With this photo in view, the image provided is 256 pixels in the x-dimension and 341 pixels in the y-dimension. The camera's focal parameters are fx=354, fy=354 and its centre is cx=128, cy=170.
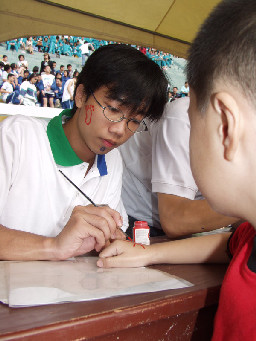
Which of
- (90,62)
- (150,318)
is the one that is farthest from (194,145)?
(90,62)

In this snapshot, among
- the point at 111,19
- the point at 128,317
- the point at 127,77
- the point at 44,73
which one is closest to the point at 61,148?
the point at 127,77

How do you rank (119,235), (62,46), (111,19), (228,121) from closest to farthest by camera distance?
(228,121) < (119,235) < (111,19) < (62,46)

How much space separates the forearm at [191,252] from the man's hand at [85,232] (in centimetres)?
15

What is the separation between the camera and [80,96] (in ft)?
4.96

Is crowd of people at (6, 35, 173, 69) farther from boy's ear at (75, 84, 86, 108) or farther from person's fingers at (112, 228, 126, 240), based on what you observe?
person's fingers at (112, 228, 126, 240)

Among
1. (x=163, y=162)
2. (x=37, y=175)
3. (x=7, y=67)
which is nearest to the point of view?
(x=37, y=175)

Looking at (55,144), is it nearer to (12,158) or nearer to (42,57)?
(12,158)

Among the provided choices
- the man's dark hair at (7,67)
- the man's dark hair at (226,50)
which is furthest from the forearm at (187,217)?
the man's dark hair at (7,67)

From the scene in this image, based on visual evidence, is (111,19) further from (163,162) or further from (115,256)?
(115,256)

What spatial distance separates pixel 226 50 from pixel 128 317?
49 centimetres

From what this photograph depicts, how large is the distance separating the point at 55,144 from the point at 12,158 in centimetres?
18

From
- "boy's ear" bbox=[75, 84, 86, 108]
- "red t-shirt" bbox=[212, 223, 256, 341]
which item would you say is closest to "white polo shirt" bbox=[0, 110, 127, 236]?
"boy's ear" bbox=[75, 84, 86, 108]

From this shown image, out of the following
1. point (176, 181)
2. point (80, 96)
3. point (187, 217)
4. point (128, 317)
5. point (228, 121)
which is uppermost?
point (80, 96)

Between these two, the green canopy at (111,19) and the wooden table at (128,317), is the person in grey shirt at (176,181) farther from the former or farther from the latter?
the green canopy at (111,19)
